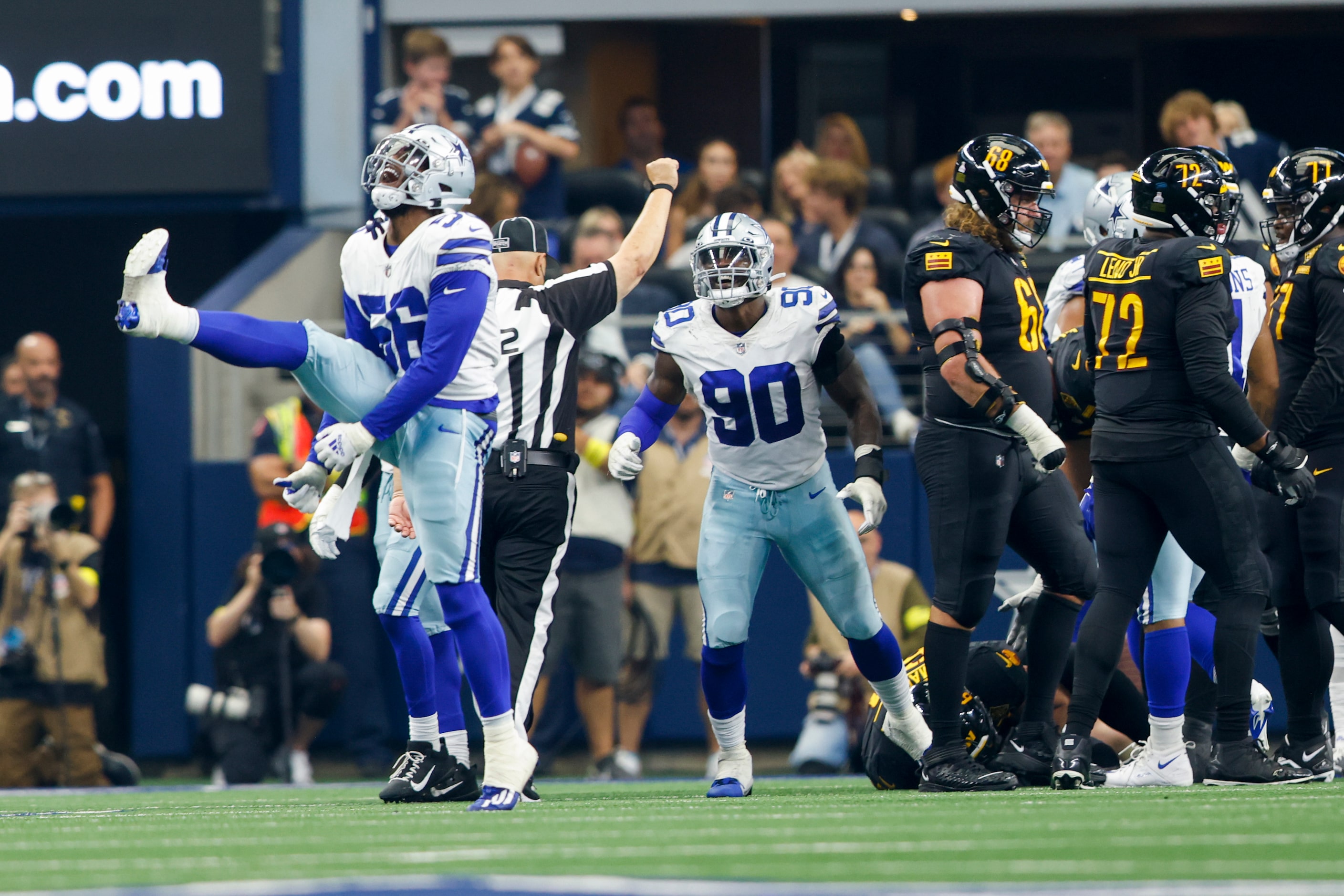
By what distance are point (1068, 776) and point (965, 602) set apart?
1.96 ft

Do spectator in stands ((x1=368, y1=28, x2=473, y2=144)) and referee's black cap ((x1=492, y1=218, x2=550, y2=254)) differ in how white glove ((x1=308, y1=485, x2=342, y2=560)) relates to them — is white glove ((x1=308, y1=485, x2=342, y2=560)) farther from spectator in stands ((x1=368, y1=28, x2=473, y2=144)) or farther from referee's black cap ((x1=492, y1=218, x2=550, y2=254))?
spectator in stands ((x1=368, y1=28, x2=473, y2=144))

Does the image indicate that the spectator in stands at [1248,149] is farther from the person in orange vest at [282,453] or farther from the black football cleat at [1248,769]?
the black football cleat at [1248,769]

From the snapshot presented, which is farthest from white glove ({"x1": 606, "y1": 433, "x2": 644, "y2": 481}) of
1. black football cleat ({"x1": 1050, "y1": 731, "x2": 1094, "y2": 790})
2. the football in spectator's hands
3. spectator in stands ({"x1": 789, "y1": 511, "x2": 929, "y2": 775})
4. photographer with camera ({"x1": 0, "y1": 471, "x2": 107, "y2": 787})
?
the football in spectator's hands

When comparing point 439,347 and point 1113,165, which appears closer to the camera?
point 439,347

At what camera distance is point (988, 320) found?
20.0 feet

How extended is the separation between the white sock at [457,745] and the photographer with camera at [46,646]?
3.88 metres

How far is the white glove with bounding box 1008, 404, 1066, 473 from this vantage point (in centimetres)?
580

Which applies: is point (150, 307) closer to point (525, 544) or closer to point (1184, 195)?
point (525, 544)

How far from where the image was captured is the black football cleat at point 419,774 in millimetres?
6332

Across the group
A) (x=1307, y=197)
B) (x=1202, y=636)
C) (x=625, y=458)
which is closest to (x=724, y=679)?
(x=625, y=458)

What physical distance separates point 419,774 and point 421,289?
5.27ft

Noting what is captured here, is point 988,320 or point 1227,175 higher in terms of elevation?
point 1227,175

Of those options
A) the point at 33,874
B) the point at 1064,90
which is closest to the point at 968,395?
the point at 33,874

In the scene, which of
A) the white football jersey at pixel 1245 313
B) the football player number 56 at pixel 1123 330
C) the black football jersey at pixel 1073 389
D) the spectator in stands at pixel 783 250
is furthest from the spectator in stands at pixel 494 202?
the football player number 56 at pixel 1123 330
